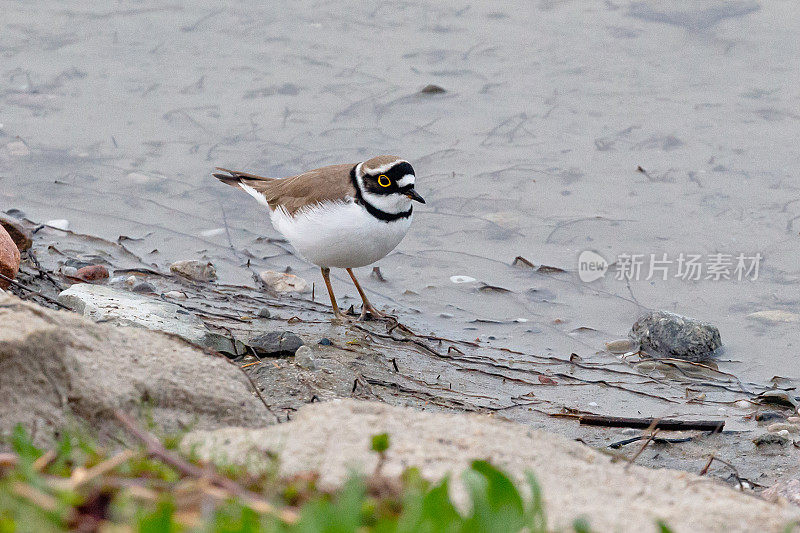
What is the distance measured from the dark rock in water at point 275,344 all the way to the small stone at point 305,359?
0.35ft

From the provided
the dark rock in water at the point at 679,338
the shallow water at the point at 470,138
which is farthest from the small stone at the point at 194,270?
the dark rock in water at the point at 679,338

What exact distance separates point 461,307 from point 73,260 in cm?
328

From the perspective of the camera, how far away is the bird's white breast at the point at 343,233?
22.3 ft

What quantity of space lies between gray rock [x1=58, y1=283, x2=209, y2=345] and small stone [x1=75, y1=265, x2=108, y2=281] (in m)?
1.05

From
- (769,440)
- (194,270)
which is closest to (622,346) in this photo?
(769,440)

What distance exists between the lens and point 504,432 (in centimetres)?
327

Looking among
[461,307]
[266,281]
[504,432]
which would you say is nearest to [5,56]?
[266,281]

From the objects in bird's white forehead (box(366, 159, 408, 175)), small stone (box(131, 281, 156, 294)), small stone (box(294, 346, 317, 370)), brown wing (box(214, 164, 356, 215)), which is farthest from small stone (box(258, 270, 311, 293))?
small stone (box(294, 346, 317, 370))

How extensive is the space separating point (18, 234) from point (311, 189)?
8.05 feet

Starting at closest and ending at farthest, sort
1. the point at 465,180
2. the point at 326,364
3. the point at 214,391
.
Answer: the point at 214,391
the point at 326,364
the point at 465,180

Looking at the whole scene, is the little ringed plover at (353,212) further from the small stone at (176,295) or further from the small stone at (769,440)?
the small stone at (769,440)

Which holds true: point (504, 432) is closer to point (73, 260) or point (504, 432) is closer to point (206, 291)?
point (206, 291)

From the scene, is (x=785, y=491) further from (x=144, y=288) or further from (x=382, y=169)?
(x=144, y=288)

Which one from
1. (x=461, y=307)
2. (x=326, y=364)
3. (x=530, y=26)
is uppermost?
(x=530, y=26)
